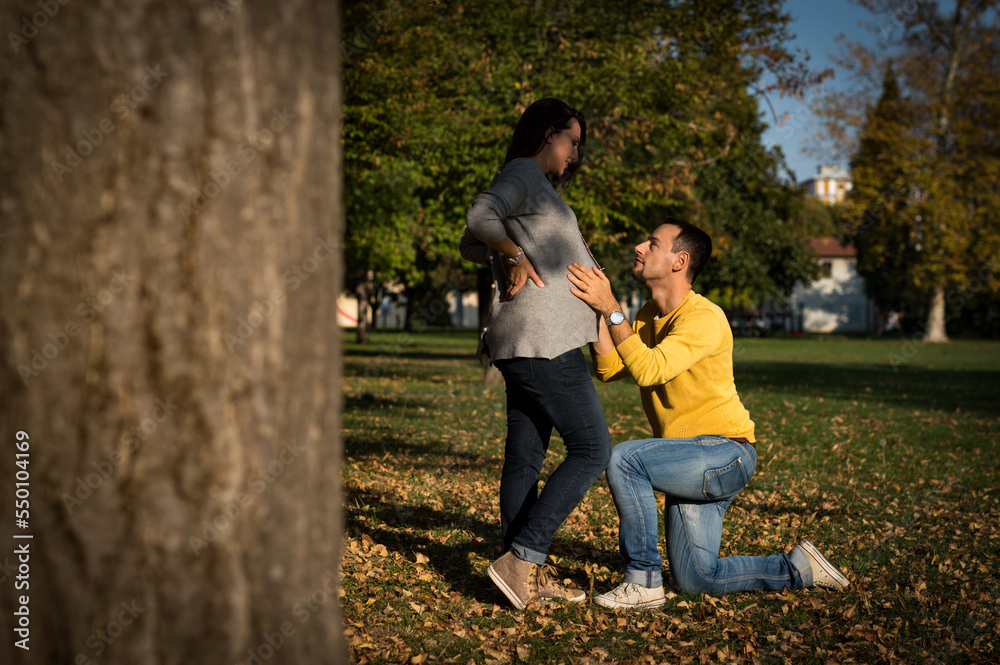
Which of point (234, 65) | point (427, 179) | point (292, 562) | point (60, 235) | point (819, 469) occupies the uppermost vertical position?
point (427, 179)

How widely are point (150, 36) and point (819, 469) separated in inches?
300

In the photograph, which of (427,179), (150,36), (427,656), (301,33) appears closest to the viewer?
(150,36)

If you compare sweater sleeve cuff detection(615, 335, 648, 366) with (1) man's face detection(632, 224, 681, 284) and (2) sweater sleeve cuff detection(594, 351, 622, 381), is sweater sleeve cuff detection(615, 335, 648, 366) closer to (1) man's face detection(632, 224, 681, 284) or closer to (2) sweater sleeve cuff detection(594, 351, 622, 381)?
(2) sweater sleeve cuff detection(594, 351, 622, 381)

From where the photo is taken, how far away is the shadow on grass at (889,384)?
13977 mm

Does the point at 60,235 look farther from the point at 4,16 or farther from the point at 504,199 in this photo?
the point at 504,199

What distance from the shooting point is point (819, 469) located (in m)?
8.02

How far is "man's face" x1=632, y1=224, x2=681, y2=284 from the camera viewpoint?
4.12 meters

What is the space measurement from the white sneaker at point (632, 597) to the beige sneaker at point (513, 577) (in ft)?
1.39

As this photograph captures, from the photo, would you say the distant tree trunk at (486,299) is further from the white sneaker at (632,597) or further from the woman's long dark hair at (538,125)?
the woman's long dark hair at (538,125)

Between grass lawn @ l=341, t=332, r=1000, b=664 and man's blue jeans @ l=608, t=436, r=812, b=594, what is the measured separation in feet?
0.61

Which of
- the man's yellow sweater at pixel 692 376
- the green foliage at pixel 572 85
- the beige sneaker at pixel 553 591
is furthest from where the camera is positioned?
the green foliage at pixel 572 85

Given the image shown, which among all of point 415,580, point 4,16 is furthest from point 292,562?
point 415,580

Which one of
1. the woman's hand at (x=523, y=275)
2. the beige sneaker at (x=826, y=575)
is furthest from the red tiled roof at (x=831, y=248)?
the woman's hand at (x=523, y=275)

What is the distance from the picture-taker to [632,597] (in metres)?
3.95
